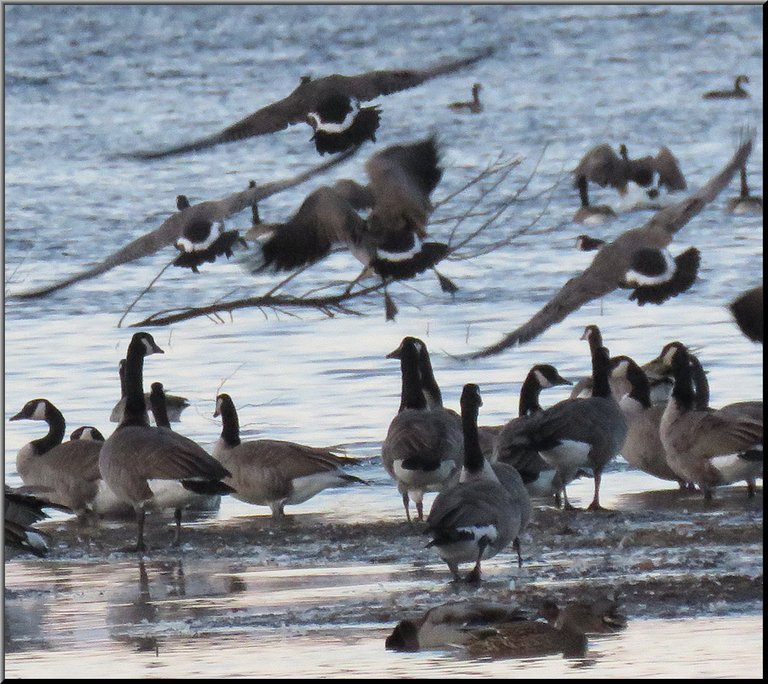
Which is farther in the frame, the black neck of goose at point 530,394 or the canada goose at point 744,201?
the black neck of goose at point 530,394

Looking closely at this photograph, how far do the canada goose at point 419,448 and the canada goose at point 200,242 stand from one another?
1.00 metres

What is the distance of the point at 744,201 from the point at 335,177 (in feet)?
6.35

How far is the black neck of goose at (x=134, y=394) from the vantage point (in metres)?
8.09

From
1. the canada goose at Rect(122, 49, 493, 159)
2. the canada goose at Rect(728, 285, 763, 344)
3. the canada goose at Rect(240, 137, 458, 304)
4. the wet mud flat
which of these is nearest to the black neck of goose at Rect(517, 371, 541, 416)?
the wet mud flat

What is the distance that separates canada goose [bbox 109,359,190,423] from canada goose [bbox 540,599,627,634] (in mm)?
2779

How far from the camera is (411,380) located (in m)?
8.23

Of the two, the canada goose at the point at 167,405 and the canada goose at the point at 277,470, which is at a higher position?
the canada goose at the point at 167,405

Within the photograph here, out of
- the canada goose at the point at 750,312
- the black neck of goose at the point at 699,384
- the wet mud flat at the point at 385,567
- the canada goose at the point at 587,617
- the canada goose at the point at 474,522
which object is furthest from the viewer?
the black neck of goose at the point at 699,384

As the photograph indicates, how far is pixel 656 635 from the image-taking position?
5.93 m

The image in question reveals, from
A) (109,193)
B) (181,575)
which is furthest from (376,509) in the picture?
(109,193)

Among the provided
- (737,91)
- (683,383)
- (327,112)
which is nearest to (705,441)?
(683,383)

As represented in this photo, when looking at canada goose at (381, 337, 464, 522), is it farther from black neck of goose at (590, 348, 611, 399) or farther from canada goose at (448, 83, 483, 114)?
canada goose at (448, 83, 483, 114)

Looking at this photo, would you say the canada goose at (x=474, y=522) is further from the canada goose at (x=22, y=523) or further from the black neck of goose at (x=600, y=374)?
the black neck of goose at (x=600, y=374)

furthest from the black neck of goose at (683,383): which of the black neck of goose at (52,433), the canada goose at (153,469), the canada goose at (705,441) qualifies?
the black neck of goose at (52,433)
